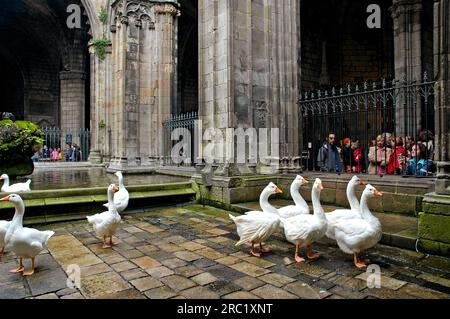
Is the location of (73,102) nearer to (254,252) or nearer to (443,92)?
(254,252)

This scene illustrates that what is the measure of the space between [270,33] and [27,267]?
21.1 feet

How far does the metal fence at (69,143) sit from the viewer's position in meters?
19.1

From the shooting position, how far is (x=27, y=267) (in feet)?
12.2

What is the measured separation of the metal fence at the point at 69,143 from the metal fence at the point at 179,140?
361 inches

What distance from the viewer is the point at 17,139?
8.16m

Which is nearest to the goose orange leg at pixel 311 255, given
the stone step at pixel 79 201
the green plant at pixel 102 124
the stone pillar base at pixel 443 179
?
the stone pillar base at pixel 443 179

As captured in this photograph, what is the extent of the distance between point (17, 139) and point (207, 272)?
22.3 feet

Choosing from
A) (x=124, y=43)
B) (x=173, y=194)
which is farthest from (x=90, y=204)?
(x=124, y=43)

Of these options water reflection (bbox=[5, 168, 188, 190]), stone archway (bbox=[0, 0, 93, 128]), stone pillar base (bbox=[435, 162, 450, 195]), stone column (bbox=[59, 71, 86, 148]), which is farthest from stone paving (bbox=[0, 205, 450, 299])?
stone archway (bbox=[0, 0, 93, 128])

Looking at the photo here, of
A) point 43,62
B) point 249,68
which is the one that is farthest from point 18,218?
point 43,62

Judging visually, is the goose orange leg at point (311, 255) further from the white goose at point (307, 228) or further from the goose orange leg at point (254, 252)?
the goose orange leg at point (254, 252)
